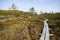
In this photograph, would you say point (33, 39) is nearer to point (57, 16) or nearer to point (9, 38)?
point (9, 38)

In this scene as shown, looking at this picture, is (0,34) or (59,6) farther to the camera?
(59,6)

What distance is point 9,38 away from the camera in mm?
2301

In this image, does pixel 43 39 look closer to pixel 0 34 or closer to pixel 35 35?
pixel 35 35

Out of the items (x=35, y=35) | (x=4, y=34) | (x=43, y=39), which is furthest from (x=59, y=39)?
(x=4, y=34)

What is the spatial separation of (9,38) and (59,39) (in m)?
2.86

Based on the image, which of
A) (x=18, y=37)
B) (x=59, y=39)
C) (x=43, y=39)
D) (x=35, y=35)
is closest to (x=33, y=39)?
(x=35, y=35)

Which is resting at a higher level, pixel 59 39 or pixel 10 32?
pixel 10 32

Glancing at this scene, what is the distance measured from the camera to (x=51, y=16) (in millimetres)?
13727

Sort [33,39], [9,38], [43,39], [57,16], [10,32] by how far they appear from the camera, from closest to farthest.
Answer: [9,38] → [10,32] → [43,39] → [33,39] → [57,16]

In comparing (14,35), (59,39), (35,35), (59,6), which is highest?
(59,6)

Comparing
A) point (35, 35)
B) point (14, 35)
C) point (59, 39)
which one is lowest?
point (59, 39)

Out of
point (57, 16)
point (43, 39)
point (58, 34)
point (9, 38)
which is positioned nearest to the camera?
point (9, 38)

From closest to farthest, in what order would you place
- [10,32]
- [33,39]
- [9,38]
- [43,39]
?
[9,38]
[10,32]
[43,39]
[33,39]

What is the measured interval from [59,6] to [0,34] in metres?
4.92
